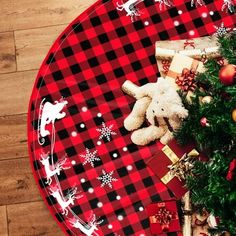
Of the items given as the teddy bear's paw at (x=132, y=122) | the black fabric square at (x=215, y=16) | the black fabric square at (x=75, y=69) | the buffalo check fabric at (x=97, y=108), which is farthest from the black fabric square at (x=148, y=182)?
the black fabric square at (x=215, y=16)

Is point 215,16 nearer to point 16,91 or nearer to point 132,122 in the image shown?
point 132,122

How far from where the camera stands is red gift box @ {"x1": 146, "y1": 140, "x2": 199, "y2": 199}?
1.35 m

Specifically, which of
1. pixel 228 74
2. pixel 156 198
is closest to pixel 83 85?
pixel 156 198

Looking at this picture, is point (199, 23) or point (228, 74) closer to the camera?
point (228, 74)

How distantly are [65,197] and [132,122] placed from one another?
0.28 metres

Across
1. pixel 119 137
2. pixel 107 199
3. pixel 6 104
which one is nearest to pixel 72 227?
pixel 107 199

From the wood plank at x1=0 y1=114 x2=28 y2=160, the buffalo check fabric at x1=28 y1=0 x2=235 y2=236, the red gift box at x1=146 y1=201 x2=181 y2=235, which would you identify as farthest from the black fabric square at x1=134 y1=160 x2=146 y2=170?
the wood plank at x1=0 y1=114 x2=28 y2=160

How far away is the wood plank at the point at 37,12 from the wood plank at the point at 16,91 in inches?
5.5

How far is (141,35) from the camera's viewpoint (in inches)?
54.5

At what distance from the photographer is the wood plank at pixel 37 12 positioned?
57.0 inches

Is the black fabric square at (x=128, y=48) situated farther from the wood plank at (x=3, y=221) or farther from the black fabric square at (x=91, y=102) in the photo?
the wood plank at (x=3, y=221)

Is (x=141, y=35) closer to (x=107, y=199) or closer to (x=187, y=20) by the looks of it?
(x=187, y=20)

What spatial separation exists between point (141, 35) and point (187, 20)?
0.44 feet

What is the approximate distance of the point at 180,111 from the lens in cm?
127
